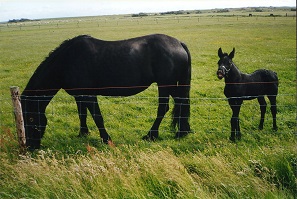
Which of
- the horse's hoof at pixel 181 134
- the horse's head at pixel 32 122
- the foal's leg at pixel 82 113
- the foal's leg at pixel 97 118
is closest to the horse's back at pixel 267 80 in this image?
the horse's hoof at pixel 181 134

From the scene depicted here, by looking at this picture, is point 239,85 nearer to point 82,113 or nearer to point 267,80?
point 267,80

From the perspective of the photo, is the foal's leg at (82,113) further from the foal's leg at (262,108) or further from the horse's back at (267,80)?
the foal's leg at (262,108)

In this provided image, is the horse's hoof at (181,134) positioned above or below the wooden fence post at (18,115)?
below

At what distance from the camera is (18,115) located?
18.0 ft

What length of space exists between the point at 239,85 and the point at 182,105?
57.3 inches

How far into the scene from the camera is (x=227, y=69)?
6430 mm

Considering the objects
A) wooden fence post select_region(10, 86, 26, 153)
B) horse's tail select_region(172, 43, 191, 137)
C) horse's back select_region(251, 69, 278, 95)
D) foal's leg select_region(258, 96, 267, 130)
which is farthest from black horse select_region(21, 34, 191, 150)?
foal's leg select_region(258, 96, 267, 130)

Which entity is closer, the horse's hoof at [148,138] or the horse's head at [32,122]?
the horse's head at [32,122]

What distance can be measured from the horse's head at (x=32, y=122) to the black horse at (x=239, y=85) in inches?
162

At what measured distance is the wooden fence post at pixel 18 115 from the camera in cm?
544

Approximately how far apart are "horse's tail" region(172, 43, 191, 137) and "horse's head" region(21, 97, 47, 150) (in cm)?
316

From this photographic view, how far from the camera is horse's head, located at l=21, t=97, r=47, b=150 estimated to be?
5980mm

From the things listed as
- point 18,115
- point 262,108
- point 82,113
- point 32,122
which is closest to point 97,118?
point 82,113

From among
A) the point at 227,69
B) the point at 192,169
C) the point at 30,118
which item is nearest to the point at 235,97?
the point at 227,69
